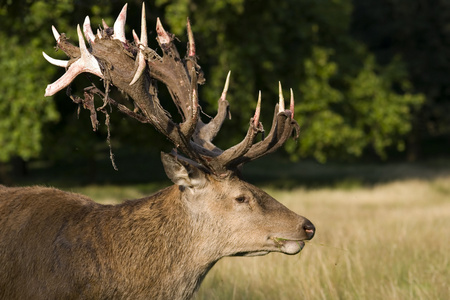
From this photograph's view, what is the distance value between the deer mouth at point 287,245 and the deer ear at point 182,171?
0.69 m

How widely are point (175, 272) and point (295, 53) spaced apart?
18.4 meters

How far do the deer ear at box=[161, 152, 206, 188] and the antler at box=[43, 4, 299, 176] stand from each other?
0.10 meters

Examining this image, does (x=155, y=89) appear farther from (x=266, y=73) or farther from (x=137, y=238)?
(x=266, y=73)

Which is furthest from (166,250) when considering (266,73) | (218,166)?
(266,73)

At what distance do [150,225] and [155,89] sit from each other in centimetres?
102

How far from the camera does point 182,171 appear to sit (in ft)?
16.1

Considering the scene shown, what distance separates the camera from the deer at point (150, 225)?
4738 mm

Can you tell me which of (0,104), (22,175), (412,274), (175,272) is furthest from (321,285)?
(22,175)

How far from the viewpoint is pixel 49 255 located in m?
4.73

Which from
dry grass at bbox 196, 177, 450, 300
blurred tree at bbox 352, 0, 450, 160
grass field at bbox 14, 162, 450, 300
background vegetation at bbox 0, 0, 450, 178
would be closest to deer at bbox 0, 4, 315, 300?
grass field at bbox 14, 162, 450, 300

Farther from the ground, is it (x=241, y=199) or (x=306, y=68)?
(x=306, y=68)

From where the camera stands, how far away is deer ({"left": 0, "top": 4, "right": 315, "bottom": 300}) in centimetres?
474

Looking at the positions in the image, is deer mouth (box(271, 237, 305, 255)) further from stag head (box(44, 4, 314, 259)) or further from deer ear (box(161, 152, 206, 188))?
deer ear (box(161, 152, 206, 188))

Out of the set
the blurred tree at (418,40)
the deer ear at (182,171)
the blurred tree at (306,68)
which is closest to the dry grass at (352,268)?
the deer ear at (182,171)
